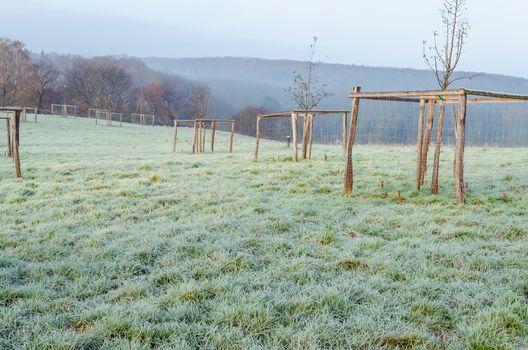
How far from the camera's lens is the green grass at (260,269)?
316 cm

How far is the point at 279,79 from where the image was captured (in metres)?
145

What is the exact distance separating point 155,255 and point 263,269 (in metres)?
1.30

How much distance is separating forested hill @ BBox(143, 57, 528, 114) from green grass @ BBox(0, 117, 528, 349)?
179ft

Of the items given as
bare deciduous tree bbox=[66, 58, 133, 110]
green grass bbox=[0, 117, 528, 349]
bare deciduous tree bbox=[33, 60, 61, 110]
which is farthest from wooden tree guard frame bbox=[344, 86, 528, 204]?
bare deciduous tree bbox=[33, 60, 61, 110]

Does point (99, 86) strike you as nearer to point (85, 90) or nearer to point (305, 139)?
point (85, 90)

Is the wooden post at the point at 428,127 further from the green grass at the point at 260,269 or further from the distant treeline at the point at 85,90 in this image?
the distant treeline at the point at 85,90

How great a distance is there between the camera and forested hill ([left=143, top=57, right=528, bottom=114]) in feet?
251

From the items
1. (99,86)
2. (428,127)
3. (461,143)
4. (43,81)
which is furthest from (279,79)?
(461,143)

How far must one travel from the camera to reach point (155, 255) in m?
4.89

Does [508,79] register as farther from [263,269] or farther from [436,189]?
[263,269]

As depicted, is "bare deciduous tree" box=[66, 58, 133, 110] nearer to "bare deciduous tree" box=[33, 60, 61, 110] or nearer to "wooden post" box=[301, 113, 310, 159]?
"bare deciduous tree" box=[33, 60, 61, 110]

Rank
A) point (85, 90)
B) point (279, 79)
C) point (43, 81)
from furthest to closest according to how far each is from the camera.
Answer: point (279, 79) → point (85, 90) → point (43, 81)

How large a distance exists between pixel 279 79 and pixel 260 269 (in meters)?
145

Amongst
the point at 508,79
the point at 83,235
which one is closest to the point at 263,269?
the point at 83,235
